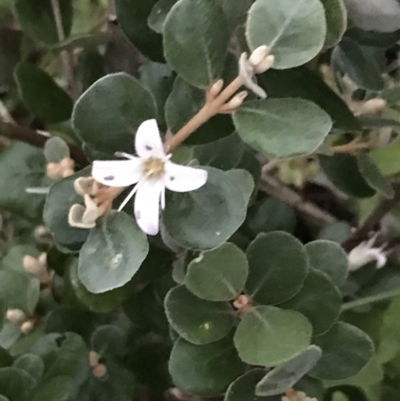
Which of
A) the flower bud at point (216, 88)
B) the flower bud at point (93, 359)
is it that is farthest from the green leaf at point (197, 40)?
the flower bud at point (93, 359)

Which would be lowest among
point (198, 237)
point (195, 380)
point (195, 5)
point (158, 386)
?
point (158, 386)

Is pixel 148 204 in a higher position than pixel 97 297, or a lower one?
higher

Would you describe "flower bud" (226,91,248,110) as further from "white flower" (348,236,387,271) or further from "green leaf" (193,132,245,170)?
"white flower" (348,236,387,271)

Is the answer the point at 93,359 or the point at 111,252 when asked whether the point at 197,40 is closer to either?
the point at 111,252

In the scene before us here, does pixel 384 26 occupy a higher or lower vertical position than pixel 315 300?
higher

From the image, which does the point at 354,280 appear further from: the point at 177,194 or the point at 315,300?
the point at 177,194

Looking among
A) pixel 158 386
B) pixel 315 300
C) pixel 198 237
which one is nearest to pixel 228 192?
pixel 198 237

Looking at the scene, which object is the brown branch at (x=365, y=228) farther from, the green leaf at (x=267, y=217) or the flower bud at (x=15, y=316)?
the flower bud at (x=15, y=316)

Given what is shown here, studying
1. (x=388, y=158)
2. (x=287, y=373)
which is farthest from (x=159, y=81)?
(x=388, y=158)
